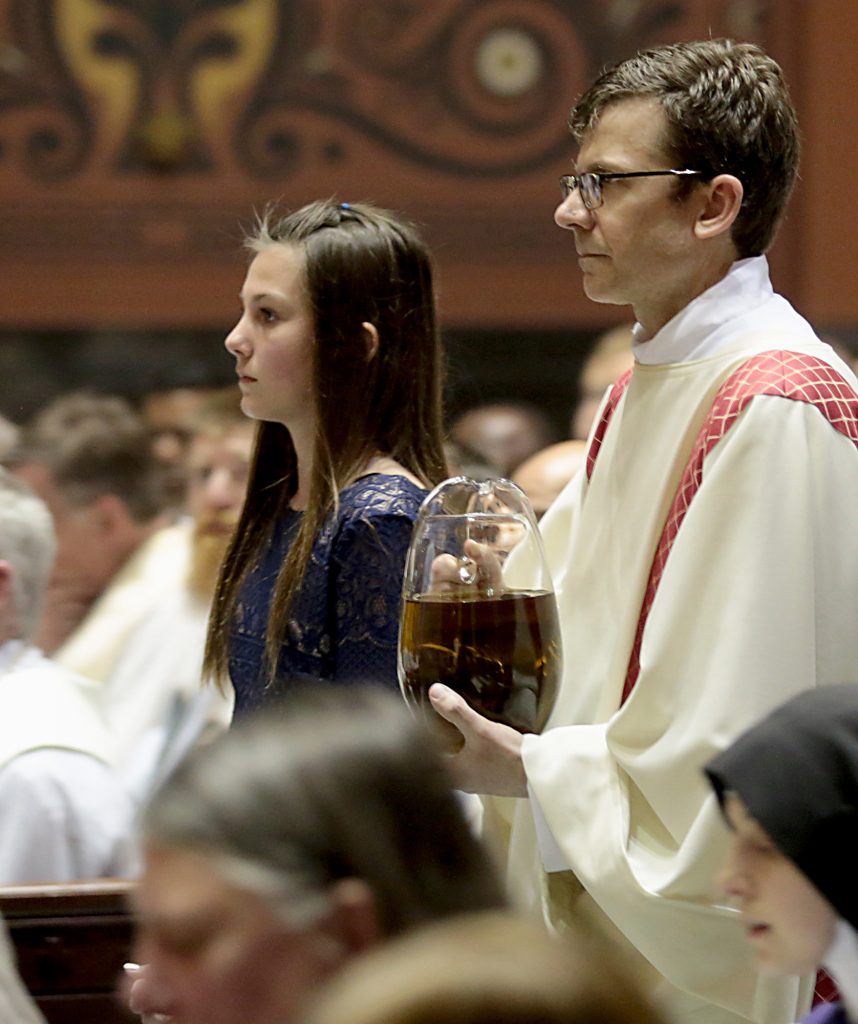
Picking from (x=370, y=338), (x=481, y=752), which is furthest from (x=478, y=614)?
(x=370, y=338)

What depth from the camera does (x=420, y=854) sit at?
150 cm

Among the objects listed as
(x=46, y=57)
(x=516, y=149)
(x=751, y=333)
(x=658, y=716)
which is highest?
(x=46, y=57)

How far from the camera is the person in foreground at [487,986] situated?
3.82 ft

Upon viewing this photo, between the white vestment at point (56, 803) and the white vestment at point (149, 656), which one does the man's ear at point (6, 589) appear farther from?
the white vestment at point (149, 656)

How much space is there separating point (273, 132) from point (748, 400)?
5.50 meters

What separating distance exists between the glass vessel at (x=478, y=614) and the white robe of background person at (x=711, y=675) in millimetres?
120

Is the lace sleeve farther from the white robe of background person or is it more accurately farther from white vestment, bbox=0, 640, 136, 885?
white vestment, bbox=0, 640, 136, 885

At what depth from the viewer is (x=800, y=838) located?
72.2 inches

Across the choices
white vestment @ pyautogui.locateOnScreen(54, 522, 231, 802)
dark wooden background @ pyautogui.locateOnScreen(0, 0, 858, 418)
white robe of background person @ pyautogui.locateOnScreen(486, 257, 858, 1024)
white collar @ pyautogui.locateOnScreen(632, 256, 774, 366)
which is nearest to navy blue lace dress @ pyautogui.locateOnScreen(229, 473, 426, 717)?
white robe of background person @ pyautogui.locateOnScreen(486, 257, 858, 1024)

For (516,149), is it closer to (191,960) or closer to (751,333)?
(751,333)

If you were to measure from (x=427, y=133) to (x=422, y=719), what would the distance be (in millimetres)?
5692

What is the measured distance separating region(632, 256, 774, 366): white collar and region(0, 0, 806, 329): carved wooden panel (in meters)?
5.05

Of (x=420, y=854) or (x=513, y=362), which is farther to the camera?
(x=513, y=362)

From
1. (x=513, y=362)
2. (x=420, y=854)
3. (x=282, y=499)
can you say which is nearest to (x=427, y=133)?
(x=513, y=362)
